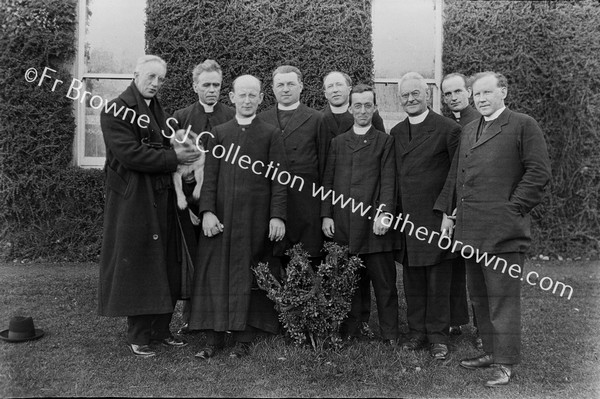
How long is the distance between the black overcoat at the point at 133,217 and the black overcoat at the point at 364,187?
1.41 m

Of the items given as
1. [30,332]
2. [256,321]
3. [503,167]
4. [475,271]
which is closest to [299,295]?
[256,321]

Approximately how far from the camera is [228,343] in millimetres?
4582

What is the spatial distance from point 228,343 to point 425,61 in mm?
5294

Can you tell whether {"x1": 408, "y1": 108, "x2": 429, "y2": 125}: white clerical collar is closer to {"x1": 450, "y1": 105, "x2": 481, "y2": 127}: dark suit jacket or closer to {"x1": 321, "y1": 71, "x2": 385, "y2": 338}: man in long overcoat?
{"x1": 321, "y1": 71, "x2": 385, "y2": 338}: man in long overcoat

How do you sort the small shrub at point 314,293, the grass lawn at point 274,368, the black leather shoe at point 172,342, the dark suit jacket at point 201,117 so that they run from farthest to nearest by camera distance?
the dark suit jacket at point 201,117
the black leather shoe at point 172,342
the small shrub at point 314,293
the grass lawn at point 274,368

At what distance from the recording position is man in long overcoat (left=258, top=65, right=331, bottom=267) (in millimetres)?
4652

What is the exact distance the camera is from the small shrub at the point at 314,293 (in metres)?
4.25

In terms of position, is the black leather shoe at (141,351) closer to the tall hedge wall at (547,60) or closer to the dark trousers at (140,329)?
the dark trousers at (140,329)

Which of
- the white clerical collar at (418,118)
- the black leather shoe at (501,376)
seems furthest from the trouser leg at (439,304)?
the white clerical collar at (418,118)

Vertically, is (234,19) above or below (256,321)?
above

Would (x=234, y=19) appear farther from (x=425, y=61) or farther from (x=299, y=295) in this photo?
(x=299, y=295)

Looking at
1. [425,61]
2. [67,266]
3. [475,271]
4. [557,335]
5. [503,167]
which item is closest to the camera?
[503,167]

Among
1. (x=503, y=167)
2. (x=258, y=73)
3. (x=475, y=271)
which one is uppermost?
(x=258, y=73)

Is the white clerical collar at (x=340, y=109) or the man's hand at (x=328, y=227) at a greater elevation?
the white clerical collar at (x=340, y=109)
